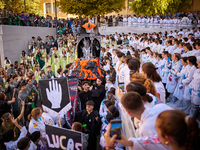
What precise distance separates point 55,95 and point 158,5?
21.9m

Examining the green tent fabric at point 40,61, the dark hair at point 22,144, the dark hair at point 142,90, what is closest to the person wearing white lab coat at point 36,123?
the dark hair at point 22,144

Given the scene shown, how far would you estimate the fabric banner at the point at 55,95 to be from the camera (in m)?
3.49

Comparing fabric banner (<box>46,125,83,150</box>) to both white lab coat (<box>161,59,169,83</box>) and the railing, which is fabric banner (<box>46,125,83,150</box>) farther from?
the railing

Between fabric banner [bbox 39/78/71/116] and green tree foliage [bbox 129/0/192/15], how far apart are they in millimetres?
21541

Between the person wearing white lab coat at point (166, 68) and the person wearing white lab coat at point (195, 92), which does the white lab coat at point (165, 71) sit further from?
Answer: the person wearing white lab coat at point (195, 92)

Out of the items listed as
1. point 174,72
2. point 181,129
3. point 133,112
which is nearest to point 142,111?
point 133,112

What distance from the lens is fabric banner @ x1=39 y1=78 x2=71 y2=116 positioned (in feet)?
11.5

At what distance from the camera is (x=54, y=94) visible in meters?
3.50

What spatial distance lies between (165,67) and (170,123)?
234 inches

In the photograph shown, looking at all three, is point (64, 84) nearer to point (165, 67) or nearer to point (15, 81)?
point (15, 81)

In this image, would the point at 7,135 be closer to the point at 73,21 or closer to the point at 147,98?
the point at 147,98

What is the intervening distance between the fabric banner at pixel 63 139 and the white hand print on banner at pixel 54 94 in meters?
0.73

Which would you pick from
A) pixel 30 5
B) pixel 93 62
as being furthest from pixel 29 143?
pixel 30 5

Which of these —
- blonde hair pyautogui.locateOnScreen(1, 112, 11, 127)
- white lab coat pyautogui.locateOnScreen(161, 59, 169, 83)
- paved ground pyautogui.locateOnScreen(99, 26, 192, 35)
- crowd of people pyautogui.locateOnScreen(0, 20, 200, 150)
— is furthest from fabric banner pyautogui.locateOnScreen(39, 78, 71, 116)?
paved ground pyautogui.locateOnScreen(99, 26, 192, 35)
